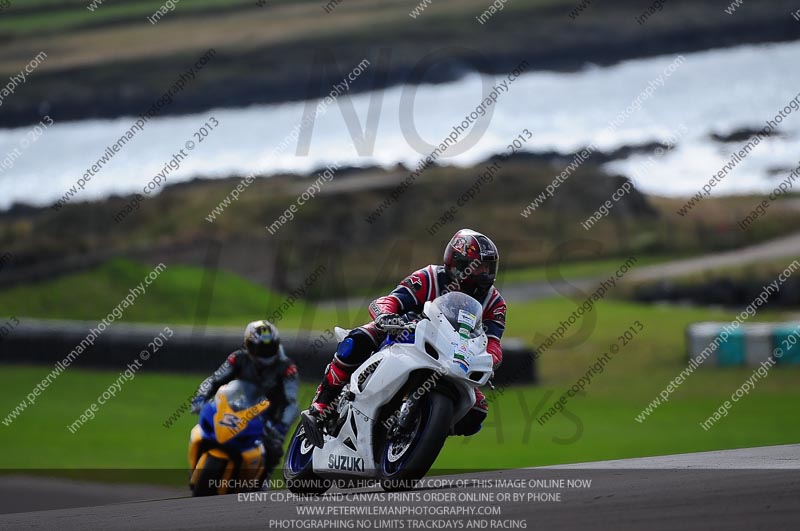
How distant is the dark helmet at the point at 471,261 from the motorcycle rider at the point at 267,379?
276 centimetres

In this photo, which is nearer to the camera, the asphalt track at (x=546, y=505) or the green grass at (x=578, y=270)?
the asphalt track at (x=546, y=505)

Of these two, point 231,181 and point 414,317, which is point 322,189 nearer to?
point 231,181

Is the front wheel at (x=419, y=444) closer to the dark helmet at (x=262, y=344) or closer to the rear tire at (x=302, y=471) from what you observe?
the rear tire at (x=302, y=471)

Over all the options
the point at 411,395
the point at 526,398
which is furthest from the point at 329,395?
the point at 526,398

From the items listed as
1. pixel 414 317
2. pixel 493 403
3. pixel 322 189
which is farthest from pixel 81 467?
pixel 322 189

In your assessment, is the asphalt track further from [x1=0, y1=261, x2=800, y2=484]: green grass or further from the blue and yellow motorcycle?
[x1=0, y1=261, x2=800, y2=484]: green grass

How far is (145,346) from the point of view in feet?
71.3

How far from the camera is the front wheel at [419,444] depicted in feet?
23.9

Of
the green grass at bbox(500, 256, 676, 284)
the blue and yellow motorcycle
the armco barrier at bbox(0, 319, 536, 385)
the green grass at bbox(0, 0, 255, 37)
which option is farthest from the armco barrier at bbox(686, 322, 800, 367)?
the green grass at bbox(0, 0, 255, 37)

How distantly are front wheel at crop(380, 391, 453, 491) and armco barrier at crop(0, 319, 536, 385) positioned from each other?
37.2 feet

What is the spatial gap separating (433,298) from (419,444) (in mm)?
1203

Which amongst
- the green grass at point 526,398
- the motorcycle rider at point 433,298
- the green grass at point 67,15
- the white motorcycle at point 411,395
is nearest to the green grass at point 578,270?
the green grass at point 526,398

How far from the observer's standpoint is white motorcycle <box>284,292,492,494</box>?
7363 mm

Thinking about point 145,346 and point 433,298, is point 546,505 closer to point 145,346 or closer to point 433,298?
point 433,298
